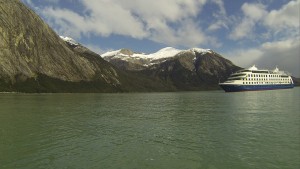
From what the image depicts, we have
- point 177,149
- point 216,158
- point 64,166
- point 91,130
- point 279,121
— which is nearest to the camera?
point 64,166

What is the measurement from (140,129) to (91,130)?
6354 mm

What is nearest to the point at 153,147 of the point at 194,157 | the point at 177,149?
the point at 177,149

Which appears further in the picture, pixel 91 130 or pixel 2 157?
pixel 91 130

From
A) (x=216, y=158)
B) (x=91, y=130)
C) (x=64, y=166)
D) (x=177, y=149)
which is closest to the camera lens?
(x=64, y=166)

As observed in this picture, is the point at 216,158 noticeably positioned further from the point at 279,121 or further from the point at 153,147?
the point at 279,121

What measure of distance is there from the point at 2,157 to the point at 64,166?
6.32m

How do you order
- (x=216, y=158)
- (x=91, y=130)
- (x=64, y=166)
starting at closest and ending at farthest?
(x=64, y=166), (x=216, y=158), (x=91, y=130)

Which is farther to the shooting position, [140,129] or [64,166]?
[140,129]

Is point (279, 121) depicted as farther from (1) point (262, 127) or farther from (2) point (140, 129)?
(2) point (140, 129)

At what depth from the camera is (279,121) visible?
43.7m

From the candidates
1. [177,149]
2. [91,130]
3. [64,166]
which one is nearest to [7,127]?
[91,130]

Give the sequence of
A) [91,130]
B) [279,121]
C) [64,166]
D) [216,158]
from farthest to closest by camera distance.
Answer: [279,121]
[91,130]
[216,158]
[64,166]

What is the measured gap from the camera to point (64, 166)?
21797 millimetres

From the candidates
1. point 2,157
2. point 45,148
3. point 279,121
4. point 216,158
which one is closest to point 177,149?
point 216,158
